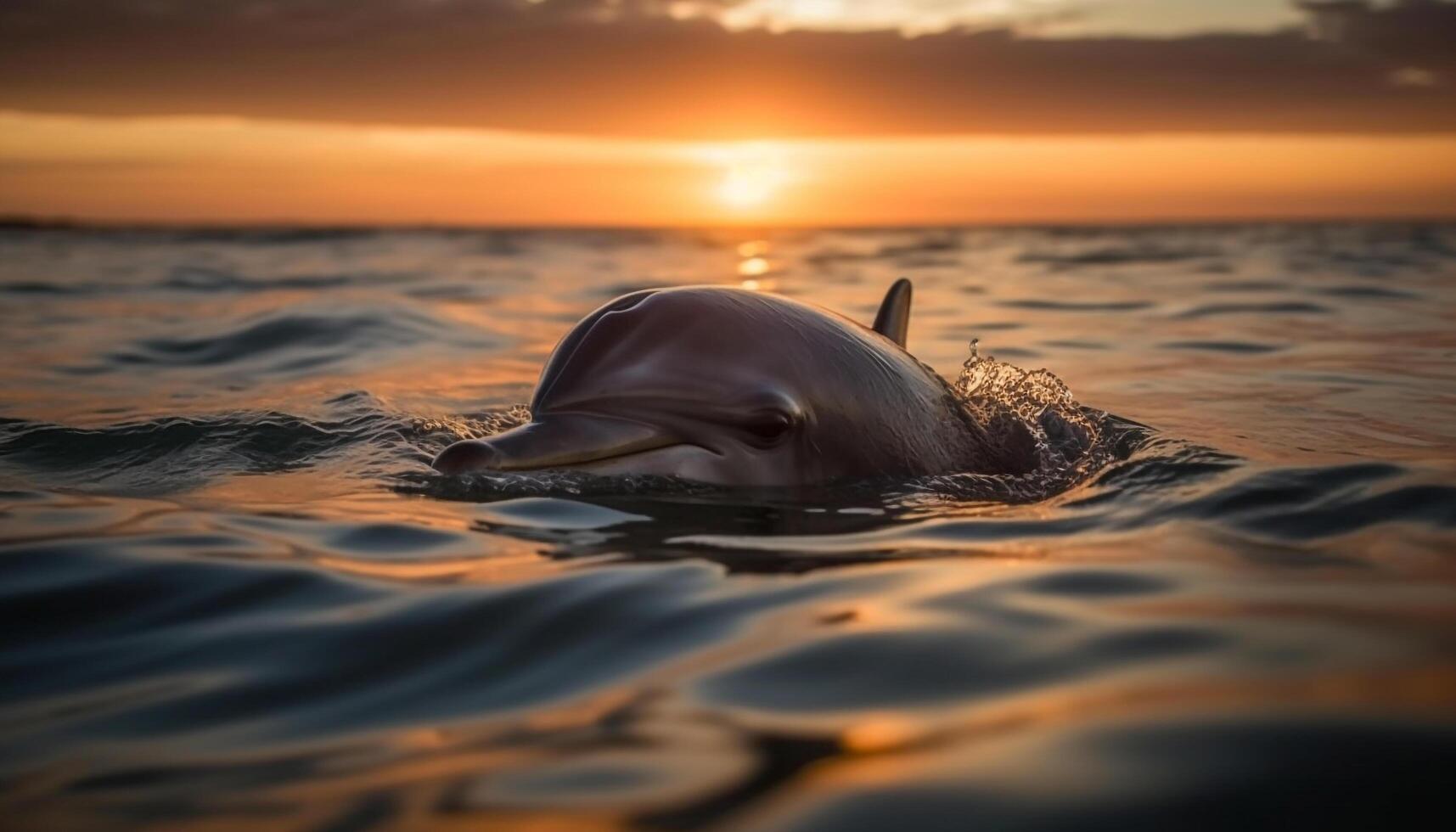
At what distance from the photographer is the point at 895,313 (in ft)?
26.6

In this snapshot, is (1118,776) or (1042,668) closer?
(1118,776)

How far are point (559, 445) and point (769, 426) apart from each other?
3.09 ft

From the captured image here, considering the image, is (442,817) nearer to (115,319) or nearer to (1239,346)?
(1239,346)

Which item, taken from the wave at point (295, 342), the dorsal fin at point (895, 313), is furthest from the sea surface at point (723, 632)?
the wave at point (295, 342)

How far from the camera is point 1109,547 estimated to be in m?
5.03

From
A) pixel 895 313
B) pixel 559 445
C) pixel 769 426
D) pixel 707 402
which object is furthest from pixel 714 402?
pixel 895 313

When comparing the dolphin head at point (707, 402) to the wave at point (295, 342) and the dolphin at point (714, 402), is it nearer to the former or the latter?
the dolphin at point (714, 402)

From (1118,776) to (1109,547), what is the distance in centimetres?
240

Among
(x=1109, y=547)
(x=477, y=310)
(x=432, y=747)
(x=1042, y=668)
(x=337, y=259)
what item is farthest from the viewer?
(x=337, y=259)

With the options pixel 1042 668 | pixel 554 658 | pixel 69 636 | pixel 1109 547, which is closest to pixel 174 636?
pixel 69 636

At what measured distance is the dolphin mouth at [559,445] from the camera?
5488 mm

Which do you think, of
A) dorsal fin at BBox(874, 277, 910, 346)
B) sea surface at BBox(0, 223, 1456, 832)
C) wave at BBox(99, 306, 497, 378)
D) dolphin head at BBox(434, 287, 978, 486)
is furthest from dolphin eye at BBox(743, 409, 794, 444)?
wave at BBox(99, 306, 497, 378)

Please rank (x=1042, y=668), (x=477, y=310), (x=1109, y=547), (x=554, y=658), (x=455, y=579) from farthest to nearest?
(x=477, y=310)
(x=1109, y=547)
(x=455, y=579)
(x=554, y=658)
(x=1042, y=668)

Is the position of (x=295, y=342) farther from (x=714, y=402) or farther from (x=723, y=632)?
(x=723, y=632)
